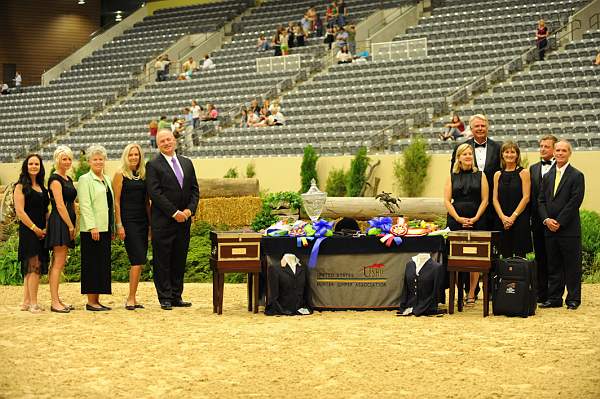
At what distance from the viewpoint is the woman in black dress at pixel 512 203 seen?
1077 centimetres

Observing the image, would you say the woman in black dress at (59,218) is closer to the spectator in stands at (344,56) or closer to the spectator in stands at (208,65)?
the spectator in stands at (344,56)

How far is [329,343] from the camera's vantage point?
8.38 m

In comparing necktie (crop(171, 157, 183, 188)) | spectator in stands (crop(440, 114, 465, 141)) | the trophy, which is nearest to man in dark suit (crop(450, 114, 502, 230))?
the trophy

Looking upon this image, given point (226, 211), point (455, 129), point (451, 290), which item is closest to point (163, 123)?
point (455, 129)

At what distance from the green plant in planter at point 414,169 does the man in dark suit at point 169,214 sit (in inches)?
470

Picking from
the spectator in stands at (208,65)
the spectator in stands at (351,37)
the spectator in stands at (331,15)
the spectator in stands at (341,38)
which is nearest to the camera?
the spectator in stands at (341,38)

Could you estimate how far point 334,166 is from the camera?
79.5 feet

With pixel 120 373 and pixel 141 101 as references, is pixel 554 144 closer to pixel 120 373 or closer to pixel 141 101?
pixel 120 373

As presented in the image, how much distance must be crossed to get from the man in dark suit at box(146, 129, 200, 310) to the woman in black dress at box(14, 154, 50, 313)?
44.0 inches

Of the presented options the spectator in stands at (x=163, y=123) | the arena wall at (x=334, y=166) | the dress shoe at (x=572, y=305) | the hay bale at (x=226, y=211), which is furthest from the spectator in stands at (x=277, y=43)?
the dress shoe at (x=572, y=305)

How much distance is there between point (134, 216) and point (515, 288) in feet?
13.0

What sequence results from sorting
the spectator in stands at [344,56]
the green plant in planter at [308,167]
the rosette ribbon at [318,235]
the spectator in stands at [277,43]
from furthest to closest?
the spectator in stands at [277,43] → the spectator in stands at [344,56] → the green plant in planter at [308,167] → the rosette ribbon at [318,235]

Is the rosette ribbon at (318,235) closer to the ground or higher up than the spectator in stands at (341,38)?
closer to the ground

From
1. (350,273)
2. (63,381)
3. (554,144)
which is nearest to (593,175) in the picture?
(554,144)
